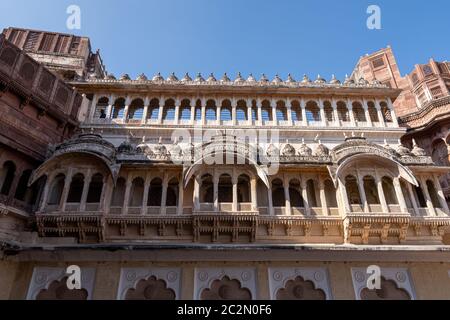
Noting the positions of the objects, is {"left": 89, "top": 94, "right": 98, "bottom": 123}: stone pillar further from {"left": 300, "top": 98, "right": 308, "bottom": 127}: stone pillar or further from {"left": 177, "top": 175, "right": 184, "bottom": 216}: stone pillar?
{"left": 300, "top": 98, "right": 308, "bottom": 127}: stone pillar

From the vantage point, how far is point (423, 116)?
808 inches

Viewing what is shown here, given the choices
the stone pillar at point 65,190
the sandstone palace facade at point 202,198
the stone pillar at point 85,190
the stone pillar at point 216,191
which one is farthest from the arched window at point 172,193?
the stone pillar at point 65,190

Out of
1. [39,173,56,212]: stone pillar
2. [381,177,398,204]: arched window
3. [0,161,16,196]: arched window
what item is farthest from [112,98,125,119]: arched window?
[381,177,398,204]: arched window

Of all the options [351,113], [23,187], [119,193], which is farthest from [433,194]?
[23,187]

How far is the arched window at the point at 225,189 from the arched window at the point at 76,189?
6441 mm

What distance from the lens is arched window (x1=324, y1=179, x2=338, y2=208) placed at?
47.9 feet

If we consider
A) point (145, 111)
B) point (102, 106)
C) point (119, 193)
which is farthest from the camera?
point (102, 106)

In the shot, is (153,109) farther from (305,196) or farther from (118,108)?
(305,196)

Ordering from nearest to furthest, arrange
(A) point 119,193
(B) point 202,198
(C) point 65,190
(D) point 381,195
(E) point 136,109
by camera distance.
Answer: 1. (C) point 65,190
2. (D) point 381,195
3. (A) point 119,193
4. (B) point 202,198
5. (E) point 136,109

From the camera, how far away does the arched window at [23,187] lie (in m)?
14.2

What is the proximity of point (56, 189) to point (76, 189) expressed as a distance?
0.85 metres

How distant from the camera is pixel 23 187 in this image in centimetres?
1434
